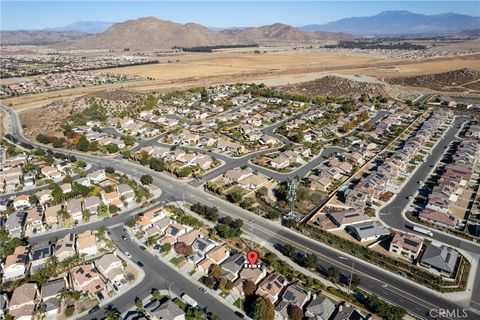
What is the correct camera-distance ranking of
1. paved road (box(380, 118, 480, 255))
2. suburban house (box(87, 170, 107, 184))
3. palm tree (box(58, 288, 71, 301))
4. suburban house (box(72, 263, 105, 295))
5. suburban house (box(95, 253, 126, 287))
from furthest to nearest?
1. suburban house (box(87, 170, 107, 184))
2. paved road (box(380, 118, 480, 255))
3. suburban house (box(95, 253, 126, 287))
4. suburban house (box(72, 263, 105, 295))
5. palm tree (box(58, 288, 71, 301))

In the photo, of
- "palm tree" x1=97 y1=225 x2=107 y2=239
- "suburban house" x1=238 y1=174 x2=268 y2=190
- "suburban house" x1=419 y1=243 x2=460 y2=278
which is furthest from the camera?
"suburban house" x1=238 y1=174 x2=268 y2=190

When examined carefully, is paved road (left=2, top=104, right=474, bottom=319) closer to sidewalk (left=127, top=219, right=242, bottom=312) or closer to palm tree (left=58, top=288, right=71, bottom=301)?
sidewalk (left=127, top=219, right=242, bottom=312)

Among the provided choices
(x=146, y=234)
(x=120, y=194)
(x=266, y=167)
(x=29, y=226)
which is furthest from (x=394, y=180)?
(x=29, y=226)

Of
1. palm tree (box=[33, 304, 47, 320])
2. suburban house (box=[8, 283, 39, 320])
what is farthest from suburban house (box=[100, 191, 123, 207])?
palm tree (box=[33, 304, 47, 320])

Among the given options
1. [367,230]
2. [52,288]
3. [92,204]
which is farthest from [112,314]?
[367,230]

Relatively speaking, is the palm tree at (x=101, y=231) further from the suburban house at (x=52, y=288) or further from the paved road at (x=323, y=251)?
the paved road at (x=323, y=251)

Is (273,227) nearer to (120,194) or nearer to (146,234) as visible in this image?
(146,234)

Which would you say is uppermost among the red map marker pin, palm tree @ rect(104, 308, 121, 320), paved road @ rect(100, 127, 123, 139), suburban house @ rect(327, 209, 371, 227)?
paved road @ rect(100, 127, 123, 139)
